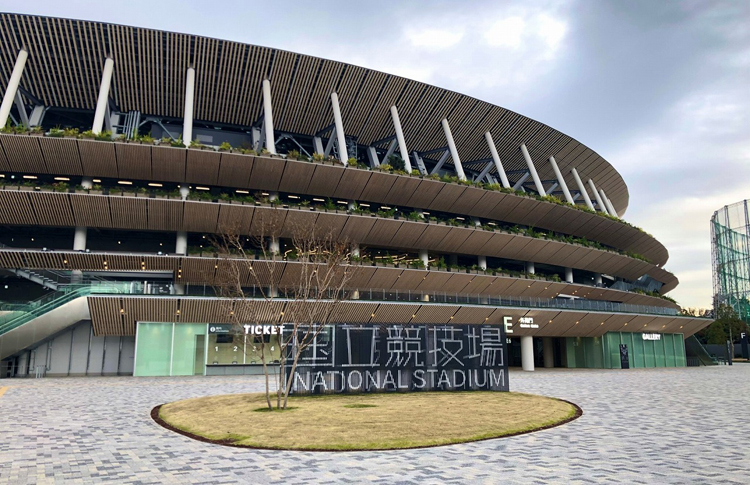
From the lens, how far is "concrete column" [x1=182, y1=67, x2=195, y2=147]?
123 ft

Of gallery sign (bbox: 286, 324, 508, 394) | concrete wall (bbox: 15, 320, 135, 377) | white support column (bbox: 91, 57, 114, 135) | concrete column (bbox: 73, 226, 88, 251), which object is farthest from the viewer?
white support column (bbox: 91, 57, 114, 135)

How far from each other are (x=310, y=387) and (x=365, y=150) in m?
35.3

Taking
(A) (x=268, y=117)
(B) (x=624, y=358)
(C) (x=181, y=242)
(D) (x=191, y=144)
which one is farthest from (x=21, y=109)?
(B) (x=624, y=358)

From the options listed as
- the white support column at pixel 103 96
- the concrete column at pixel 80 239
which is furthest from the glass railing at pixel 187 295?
the white support column at pixel 103 96

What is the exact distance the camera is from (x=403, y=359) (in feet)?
73.1

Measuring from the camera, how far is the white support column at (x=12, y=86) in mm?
34500

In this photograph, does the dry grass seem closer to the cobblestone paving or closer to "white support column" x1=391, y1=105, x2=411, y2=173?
the cobblestone paving

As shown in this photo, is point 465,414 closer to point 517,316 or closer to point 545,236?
point 517,316

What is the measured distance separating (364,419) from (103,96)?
33322 millimetres

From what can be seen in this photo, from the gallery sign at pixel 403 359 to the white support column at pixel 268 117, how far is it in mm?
19404

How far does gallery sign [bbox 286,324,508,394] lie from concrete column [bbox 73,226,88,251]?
2035 centimetres

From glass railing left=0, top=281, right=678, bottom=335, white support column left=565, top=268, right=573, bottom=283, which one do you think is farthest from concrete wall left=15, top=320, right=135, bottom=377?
white support column left=565, top=268, right=573, bottom=283

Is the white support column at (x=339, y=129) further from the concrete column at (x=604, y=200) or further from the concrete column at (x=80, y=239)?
the concrete column at (x=604, y=200)

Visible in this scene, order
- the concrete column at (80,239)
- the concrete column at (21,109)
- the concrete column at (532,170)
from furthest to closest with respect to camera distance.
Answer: the concrete column at (532,170)
the concrete column at (21,109)
the concrete column at (80,239)
